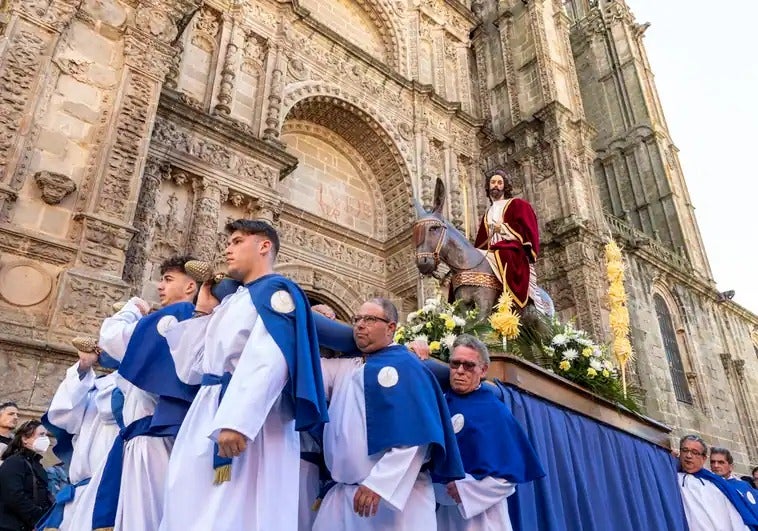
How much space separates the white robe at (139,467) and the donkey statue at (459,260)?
3.20 metres

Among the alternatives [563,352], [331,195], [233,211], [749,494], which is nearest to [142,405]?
[563,352]

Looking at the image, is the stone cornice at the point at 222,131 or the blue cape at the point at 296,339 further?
the stone cornice at the point at 222,131

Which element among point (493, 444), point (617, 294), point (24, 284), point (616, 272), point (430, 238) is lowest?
point (493, 444)

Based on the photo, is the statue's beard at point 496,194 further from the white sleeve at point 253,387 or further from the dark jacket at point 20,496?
the dark jacket at point 20,496

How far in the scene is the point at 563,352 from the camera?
211 inches

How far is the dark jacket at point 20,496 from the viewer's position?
3.83 m

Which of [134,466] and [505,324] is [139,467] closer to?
[134,466]

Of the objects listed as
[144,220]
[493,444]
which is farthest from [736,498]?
[144,220]

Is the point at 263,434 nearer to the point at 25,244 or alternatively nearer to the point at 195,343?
the point at 195,343

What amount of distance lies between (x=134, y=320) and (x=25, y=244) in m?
3.75

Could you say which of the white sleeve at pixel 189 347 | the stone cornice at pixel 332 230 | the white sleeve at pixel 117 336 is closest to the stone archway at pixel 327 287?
the stone cornice at pixel 332 230

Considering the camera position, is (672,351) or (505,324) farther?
(672,351)

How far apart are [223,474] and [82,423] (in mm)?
2330

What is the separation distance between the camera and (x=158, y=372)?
2.72 m
